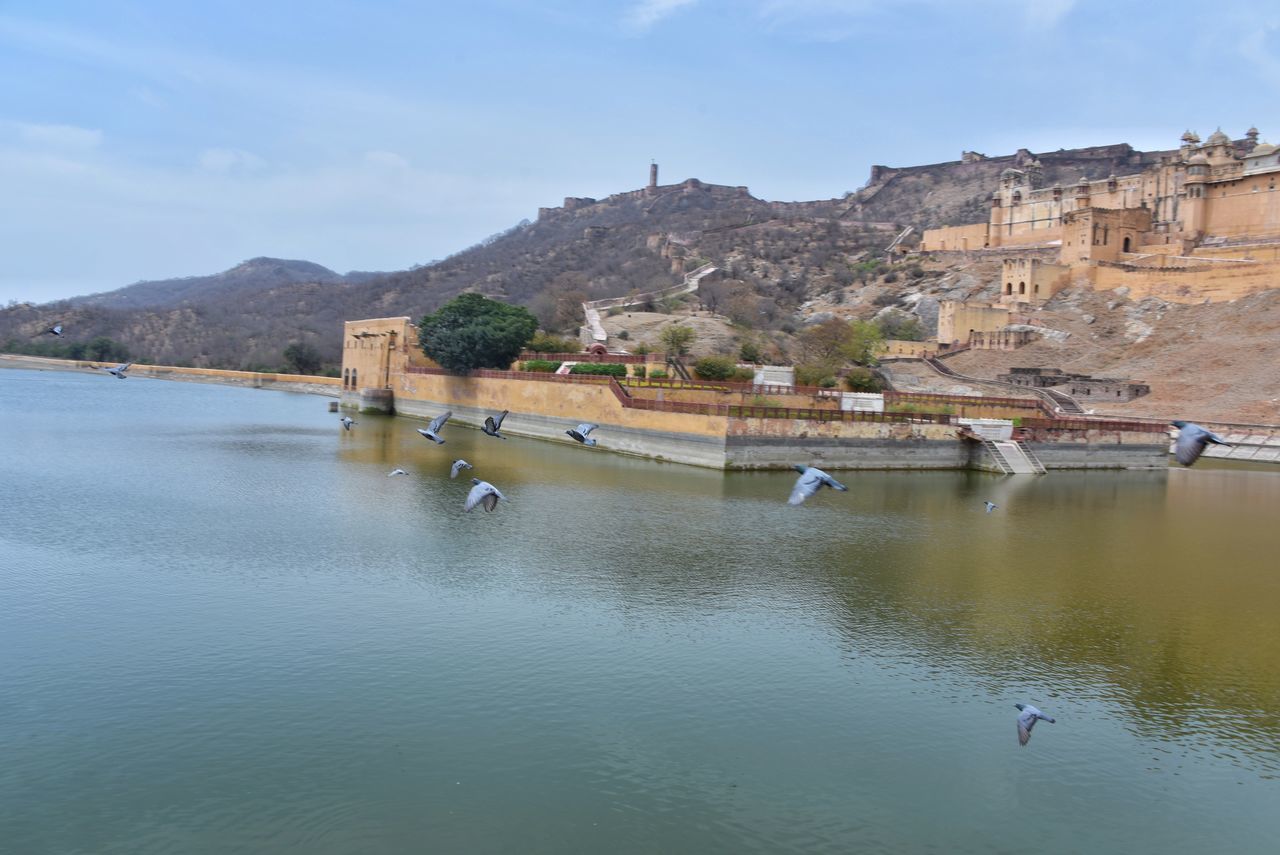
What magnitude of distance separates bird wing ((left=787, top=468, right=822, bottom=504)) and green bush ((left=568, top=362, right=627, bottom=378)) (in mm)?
24416

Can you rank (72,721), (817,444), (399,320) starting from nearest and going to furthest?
(72,721)
(817,444)
(399,320)

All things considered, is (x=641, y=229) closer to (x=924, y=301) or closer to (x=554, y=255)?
(x=554, y=255)

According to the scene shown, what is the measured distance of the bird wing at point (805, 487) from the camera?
10.3 meters

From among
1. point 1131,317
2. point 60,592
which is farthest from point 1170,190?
point 60,592

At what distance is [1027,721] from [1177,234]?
182 feet

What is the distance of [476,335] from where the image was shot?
137ft

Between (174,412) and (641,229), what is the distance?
214 feet

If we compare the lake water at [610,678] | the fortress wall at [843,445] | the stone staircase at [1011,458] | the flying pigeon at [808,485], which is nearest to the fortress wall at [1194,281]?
the stone staircase at [1011,458]

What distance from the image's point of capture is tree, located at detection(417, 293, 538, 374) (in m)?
42.0

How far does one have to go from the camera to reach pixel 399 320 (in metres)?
48.7

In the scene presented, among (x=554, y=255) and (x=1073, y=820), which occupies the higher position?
(x=554, y=255)

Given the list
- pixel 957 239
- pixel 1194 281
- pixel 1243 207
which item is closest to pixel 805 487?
pixel 1194 281

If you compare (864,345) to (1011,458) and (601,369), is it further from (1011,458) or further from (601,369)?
(1011,458)

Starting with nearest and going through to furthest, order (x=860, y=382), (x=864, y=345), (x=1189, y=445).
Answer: (x=1189, y=445) < (x=860, y=382) < (x=864, y=345)
